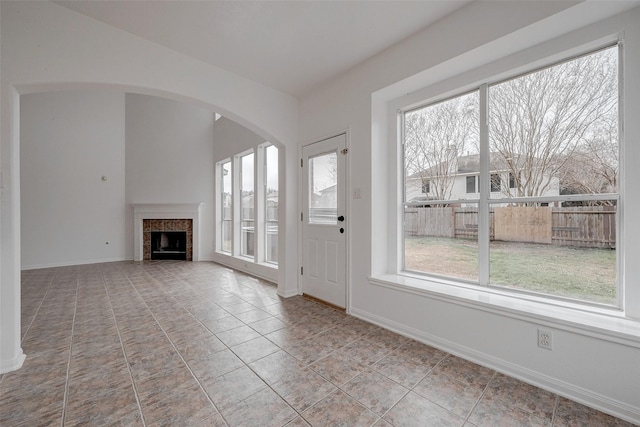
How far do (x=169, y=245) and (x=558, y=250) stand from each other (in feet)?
25.0

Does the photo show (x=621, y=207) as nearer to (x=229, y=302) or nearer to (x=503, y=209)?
(x=503, y=209)

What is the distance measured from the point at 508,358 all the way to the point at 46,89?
164 inches

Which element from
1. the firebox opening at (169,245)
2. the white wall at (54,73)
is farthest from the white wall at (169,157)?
the white wall at (54,73)

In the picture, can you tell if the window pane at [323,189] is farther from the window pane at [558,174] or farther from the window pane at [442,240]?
the window pane at [558,174]

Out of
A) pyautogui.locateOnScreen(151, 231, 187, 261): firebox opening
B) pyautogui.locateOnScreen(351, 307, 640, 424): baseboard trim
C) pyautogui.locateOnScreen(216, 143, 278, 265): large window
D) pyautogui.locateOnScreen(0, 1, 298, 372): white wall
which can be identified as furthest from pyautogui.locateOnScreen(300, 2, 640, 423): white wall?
pyautogui.locateOnScreen(151, 231, 187, 261): firebox opening

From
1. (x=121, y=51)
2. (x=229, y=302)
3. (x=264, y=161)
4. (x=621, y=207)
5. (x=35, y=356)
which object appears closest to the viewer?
(x=621, y=207)

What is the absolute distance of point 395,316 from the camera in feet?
8.82

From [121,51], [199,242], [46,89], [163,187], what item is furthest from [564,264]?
[163,187]

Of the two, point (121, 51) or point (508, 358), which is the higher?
point (121, 51)

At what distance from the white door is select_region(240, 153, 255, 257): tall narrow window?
195cm

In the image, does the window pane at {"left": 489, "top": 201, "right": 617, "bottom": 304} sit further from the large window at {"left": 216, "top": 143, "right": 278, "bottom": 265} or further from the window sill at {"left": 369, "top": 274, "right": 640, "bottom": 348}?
the large window at {"left": 216, "top": 143, "right": 278, "bottom": 265}

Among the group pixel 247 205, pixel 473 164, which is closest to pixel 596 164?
pixel 473 164

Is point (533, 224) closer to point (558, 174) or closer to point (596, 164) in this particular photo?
point (558, 174)

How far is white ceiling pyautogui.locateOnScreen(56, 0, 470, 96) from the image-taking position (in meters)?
2.18
